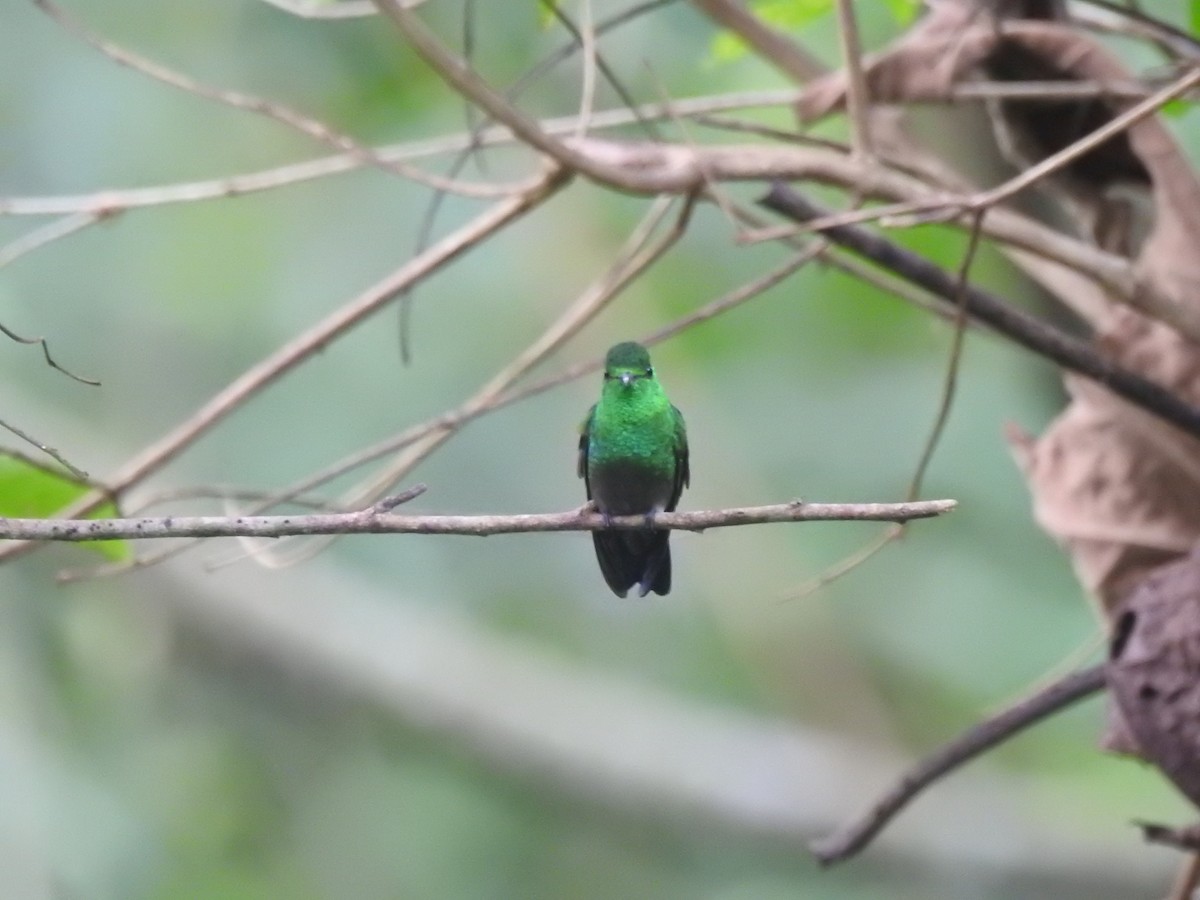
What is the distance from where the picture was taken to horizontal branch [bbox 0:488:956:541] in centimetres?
154

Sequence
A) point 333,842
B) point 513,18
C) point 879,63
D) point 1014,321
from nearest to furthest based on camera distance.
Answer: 1. point 1014,321
2. point 879,63
3. point 513,18
4. point 333,842

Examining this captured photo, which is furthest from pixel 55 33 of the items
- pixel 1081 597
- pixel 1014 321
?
pixel 1014 321

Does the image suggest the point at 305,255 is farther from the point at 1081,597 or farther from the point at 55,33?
the point at 1081,597

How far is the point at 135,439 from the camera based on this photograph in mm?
7152

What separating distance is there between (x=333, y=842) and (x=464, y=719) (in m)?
1.51

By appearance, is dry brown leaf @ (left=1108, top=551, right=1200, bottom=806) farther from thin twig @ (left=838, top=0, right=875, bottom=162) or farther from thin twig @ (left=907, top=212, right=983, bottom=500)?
thin twig @ (left=838, top=0, right=875, bottom=162)

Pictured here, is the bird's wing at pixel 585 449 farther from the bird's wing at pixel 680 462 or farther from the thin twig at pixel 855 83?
the thin twig at pixel 855 83

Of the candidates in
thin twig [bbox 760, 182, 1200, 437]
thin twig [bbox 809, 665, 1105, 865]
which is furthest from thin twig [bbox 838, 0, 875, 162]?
thin twig [bbox 809, 665, 1105, 865]

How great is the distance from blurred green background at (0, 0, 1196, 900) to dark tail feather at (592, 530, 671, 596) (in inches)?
147

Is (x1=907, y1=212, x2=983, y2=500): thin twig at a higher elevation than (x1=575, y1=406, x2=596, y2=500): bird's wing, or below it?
higher

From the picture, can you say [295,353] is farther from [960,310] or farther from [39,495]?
[960,310]

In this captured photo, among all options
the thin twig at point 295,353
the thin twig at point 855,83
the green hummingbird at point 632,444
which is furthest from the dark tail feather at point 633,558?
the thin twig at point 855,83

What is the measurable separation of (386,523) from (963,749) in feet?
4.81

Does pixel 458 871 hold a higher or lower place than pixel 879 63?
lower
